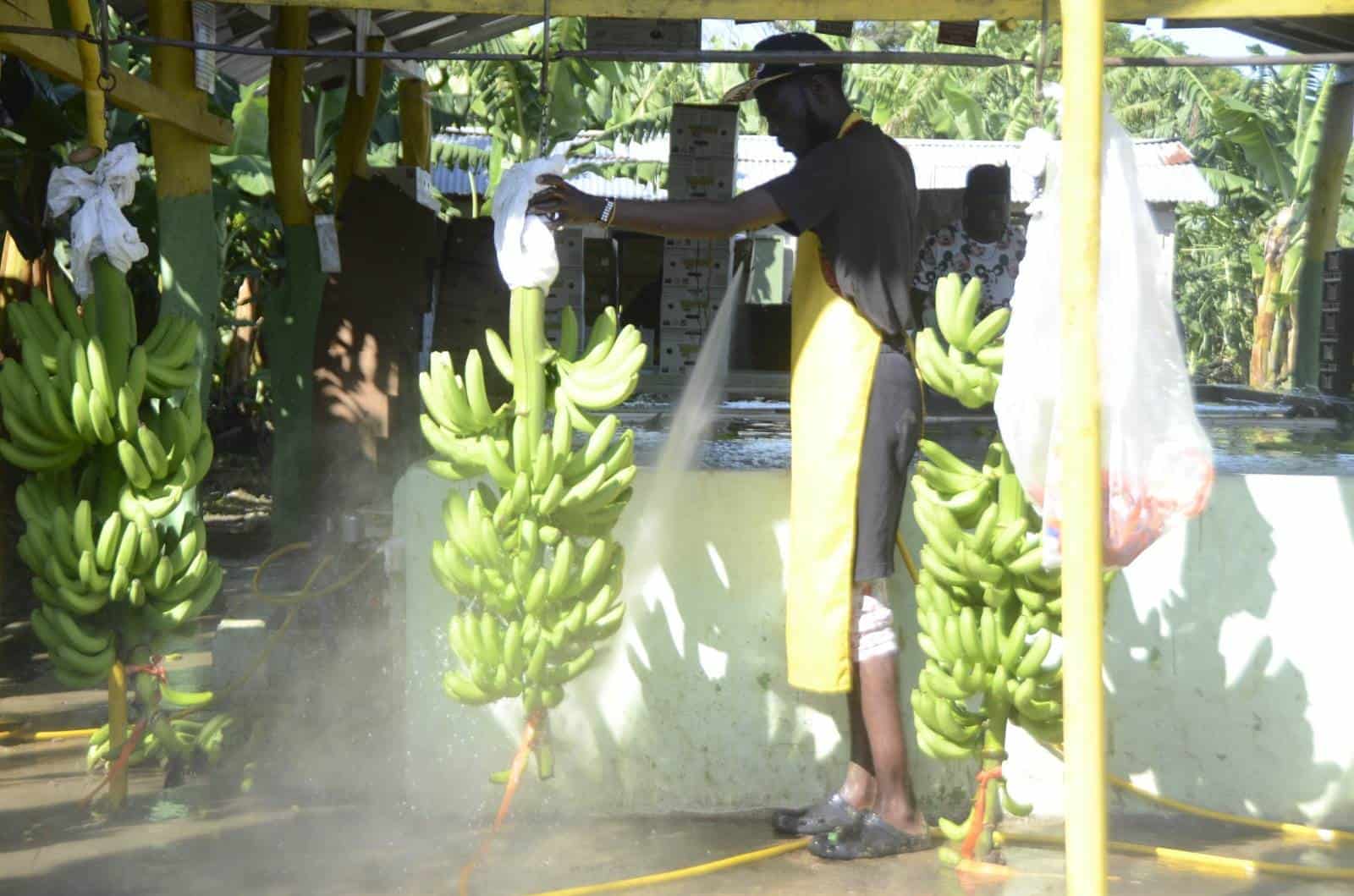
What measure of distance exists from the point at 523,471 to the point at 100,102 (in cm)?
152

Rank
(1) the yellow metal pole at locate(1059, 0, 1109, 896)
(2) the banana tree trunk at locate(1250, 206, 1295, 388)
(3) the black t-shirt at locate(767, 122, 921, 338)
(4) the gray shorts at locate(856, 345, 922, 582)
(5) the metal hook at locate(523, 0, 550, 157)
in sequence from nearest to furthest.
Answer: (1) the yellow metal pole at locate(1059, 0, 1109, 896) < (5) the metal hook at locate(523, 0, 550, 157) < (3) the black t-shirt at locate(767, 122, 921, 338) < (4) the gray shorts at locate(856, 345, 922, 582) < (2) the banana tree trunk at locate(1250, 206, 1295, 388)

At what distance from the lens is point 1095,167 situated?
2145 mm

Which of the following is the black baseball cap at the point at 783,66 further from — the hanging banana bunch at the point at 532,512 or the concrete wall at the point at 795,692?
the concrete wall at the point at 795,692

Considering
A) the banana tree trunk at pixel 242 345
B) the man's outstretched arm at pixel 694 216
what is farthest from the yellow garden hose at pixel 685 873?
the banana tree trunk at pixel 242 345

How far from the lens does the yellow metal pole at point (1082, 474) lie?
7.01 feet

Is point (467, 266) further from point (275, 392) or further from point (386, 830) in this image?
point (386, 830)

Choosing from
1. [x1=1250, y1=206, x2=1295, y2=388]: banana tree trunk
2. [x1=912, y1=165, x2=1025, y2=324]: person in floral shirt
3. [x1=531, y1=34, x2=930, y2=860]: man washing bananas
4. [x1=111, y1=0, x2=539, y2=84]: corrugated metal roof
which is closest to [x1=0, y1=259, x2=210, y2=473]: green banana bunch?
[x1=531, y1=34, x2=930, y2=860]: man washing bananas

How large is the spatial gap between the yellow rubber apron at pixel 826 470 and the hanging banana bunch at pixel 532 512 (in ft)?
1.50

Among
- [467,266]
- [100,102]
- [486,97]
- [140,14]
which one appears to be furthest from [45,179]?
[486,97]

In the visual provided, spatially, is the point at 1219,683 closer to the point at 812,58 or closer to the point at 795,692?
the point at 795,692

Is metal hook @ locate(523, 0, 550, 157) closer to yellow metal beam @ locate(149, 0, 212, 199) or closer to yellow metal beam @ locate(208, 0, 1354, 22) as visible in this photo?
yellow metal beam @ locate(208, 0, 1354, 22)

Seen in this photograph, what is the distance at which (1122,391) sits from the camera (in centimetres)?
269

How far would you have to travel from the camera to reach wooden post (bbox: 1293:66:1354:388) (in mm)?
7938

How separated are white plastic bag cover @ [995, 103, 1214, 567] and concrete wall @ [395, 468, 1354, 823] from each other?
3.42ft
